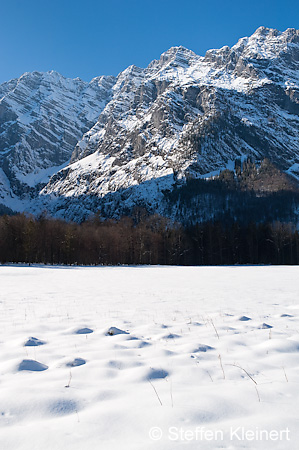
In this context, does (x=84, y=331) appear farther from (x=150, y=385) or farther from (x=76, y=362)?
(x=150, y=385)

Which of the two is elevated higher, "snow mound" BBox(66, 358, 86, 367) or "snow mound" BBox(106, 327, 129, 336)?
"snow mound" BBox(66, 358, 86, 367)

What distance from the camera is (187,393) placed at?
10.5 feet

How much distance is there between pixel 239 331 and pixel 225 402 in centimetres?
398

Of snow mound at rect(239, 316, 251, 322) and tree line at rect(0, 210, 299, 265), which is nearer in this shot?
snow mound at rect(239, 316, 251, 322)

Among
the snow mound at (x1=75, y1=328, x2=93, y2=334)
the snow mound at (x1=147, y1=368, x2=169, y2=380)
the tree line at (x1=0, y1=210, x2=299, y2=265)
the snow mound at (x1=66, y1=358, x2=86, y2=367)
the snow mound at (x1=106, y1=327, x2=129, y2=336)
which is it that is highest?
the tree line at (x1=0, y1=210, x2=299, y2=265)

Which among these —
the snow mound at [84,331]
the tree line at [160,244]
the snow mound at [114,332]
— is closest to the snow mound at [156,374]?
the snow mound at [114,332]

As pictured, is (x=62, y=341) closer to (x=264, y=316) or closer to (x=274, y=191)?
(x=264, y=316)

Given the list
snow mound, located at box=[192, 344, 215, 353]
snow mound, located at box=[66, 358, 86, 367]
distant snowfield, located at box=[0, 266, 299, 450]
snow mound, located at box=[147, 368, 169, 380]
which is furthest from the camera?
snow mound, located at box=[192, 344, 215, 353]

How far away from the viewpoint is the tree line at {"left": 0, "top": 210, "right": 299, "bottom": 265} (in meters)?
66.0

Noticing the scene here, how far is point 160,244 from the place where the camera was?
234 feet

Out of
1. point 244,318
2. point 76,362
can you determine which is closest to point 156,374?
point 76,362

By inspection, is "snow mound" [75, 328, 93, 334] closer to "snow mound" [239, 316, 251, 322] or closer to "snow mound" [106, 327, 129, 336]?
"snow mound" [106, 327, 129, 336]

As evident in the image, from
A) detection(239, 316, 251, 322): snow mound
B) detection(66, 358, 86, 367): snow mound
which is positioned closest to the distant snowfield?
detection(66, 358, 86, 367): snow mound

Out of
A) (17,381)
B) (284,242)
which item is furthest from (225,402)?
(284,242)
